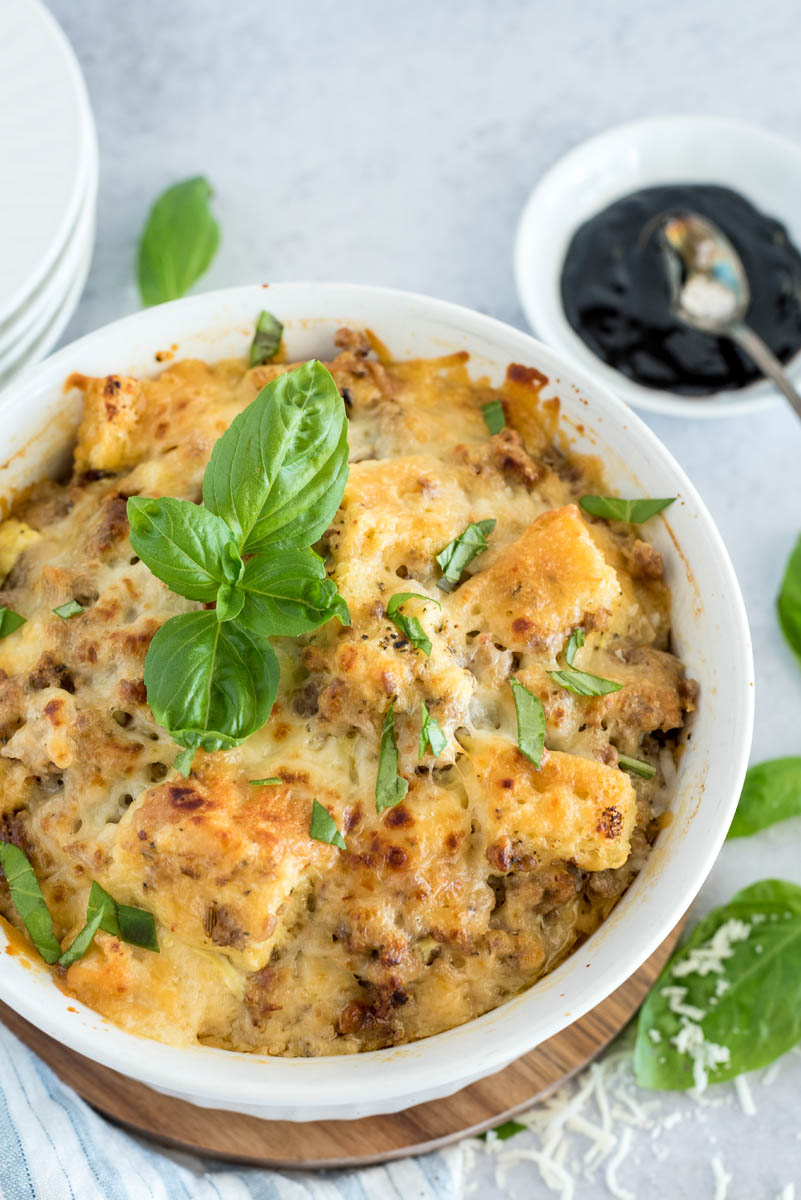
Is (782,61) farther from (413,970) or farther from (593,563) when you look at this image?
(413,970)

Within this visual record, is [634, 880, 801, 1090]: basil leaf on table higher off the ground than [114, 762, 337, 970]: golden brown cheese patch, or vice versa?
[114, 762, 337, 970]: golden brown cheese patch

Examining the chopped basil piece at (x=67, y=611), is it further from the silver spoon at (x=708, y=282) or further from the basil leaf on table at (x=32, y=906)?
the silver spoon at (x=708, y=282)

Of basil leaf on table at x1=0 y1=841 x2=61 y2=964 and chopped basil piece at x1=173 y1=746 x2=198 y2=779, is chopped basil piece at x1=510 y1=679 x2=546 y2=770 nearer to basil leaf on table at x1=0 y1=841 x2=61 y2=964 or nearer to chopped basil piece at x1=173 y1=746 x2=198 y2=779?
chopped basil piece at x1=173 y1=746 x2=198 y2=779

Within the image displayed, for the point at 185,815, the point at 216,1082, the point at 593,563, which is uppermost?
the point at 593,563

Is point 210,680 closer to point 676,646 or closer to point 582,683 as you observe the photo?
point 582,683

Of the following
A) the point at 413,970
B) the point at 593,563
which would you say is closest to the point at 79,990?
the point at 413,970

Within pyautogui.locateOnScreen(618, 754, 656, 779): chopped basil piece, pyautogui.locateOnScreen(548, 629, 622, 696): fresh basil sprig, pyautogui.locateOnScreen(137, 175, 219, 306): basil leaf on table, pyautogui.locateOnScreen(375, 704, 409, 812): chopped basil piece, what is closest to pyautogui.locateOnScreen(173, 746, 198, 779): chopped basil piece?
pyautogui.locateOnScreen(375, 704, 409, 812): chopped basil piece
